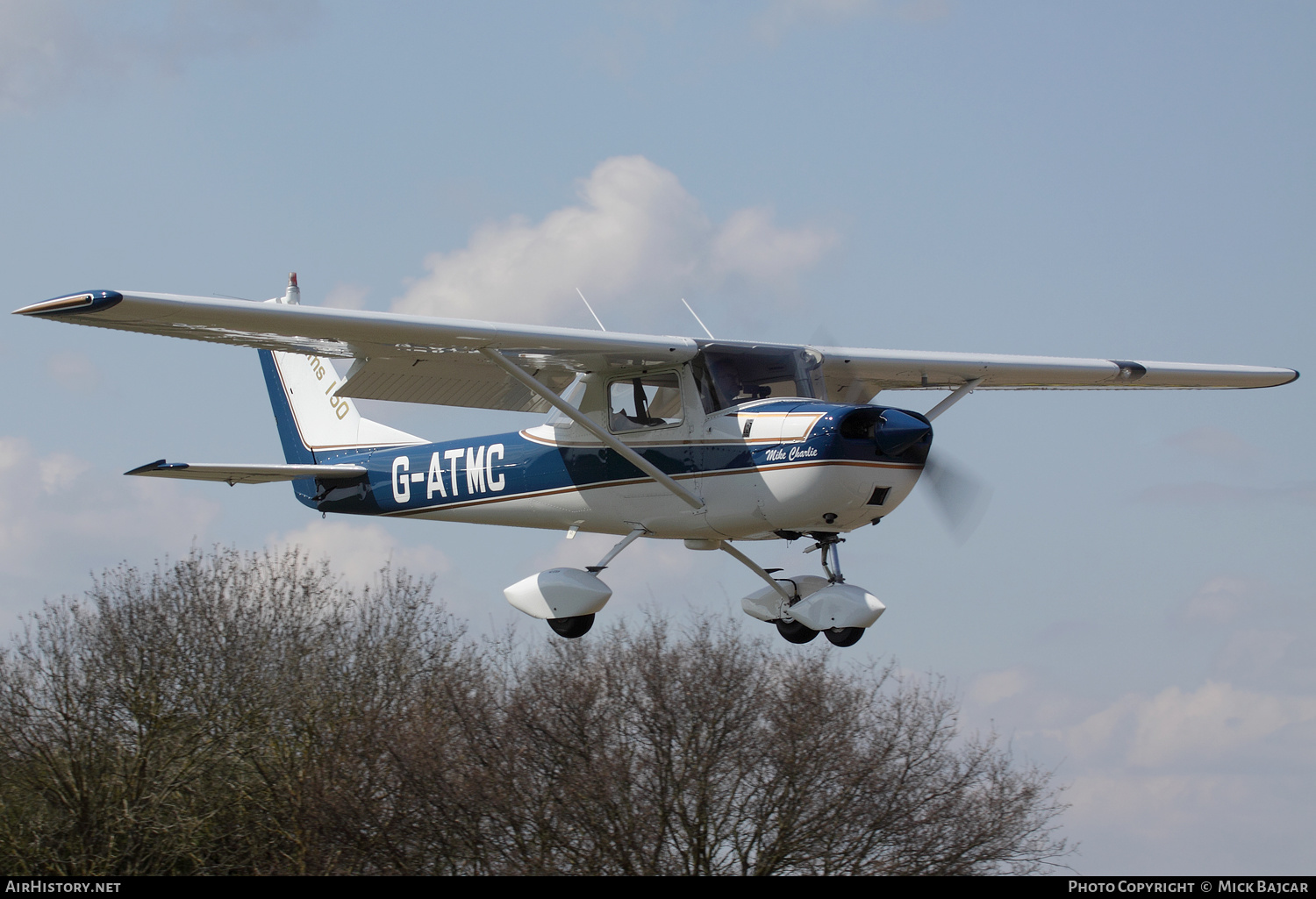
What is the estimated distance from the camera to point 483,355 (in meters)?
11.7

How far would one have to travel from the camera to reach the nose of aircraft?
11.0m

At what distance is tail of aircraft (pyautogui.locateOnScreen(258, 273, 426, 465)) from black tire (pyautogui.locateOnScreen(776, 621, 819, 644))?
463 centimetres

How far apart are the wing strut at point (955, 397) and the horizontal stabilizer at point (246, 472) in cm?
618

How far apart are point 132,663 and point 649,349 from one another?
17.1 meters

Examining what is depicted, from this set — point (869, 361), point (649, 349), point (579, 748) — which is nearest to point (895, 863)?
point (579, 748)

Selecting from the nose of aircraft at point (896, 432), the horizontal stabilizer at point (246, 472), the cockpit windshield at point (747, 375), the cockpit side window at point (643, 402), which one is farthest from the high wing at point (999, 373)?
the horizontal stabilizer at point (246, 472)

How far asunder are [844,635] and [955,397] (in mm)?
3238

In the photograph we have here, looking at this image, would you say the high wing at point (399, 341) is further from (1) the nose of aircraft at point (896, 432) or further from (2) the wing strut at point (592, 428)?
(1) the nose of aircraft at point (896, 432)

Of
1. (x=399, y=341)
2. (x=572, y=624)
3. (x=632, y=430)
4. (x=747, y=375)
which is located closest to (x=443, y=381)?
(x=399, y=341)

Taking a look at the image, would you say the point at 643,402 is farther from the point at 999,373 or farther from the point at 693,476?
the point at 999,373

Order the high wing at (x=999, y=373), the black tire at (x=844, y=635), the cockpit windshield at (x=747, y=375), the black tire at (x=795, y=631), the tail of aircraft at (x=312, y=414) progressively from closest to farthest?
the cockpit windshield at (x=747, y=375)
the black tire at (x=844, y=635)
the black tire at (x=795, y=631)
the high wing at (x=999, y=373)
the tail of aircraft at (x=312, y=414)

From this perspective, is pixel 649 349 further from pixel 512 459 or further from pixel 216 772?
pixel 216 772

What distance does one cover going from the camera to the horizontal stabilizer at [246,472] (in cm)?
1372

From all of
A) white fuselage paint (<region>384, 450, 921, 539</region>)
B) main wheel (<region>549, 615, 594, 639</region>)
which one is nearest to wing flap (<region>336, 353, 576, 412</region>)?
white fuselage paint (<region>384, 450, 921, 539</region>)
